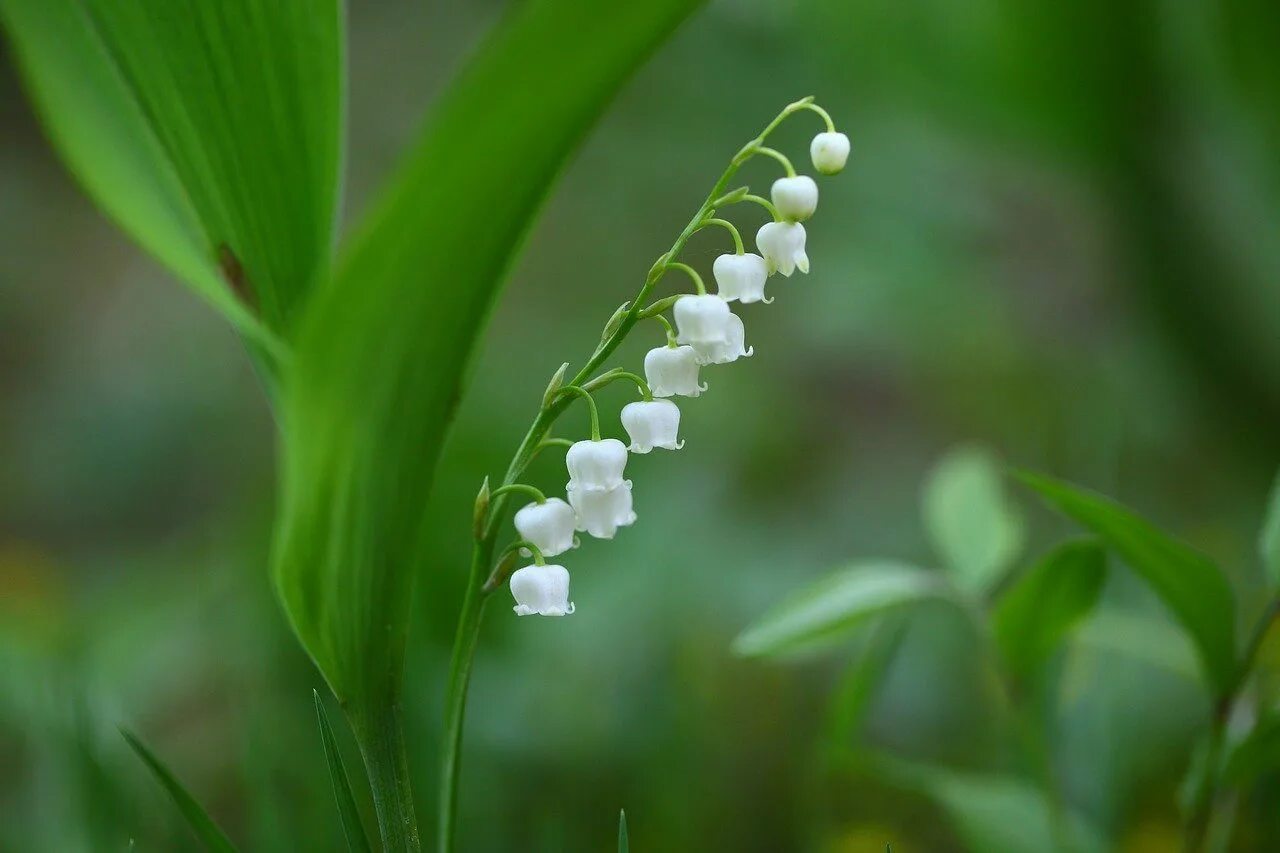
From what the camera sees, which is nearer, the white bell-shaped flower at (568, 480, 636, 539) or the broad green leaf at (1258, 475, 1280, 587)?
the white bell-shaped flower at (568, 480, 636, 539)

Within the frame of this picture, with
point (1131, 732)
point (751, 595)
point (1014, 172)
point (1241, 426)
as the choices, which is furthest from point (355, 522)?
point (1014, 172)

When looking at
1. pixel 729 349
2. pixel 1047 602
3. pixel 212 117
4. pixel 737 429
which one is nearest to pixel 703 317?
pixel 729 349

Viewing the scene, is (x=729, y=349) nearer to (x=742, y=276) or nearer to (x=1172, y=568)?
(x=742, y=276)

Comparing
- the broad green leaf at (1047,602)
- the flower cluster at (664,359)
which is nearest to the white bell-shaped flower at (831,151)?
the flower cluster at (664,359)

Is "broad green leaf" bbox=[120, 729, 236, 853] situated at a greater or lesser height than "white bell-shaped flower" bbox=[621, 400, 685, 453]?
lesser

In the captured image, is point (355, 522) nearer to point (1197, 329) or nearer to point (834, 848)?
point (834, 848)

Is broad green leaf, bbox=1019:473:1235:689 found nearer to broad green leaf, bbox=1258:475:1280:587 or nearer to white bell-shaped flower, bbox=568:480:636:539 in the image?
broad green leaf, bbox=1258:475:1280:587

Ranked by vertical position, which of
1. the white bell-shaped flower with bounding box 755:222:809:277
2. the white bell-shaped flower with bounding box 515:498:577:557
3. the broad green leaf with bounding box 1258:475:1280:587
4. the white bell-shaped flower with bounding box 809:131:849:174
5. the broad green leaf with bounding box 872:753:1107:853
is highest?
the white bell-shaped flower with bounding box 809:131:849:174

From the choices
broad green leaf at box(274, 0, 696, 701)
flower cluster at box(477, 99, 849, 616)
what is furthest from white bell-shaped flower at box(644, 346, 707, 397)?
broad green leaf at box(274, 0, 696, 701)
